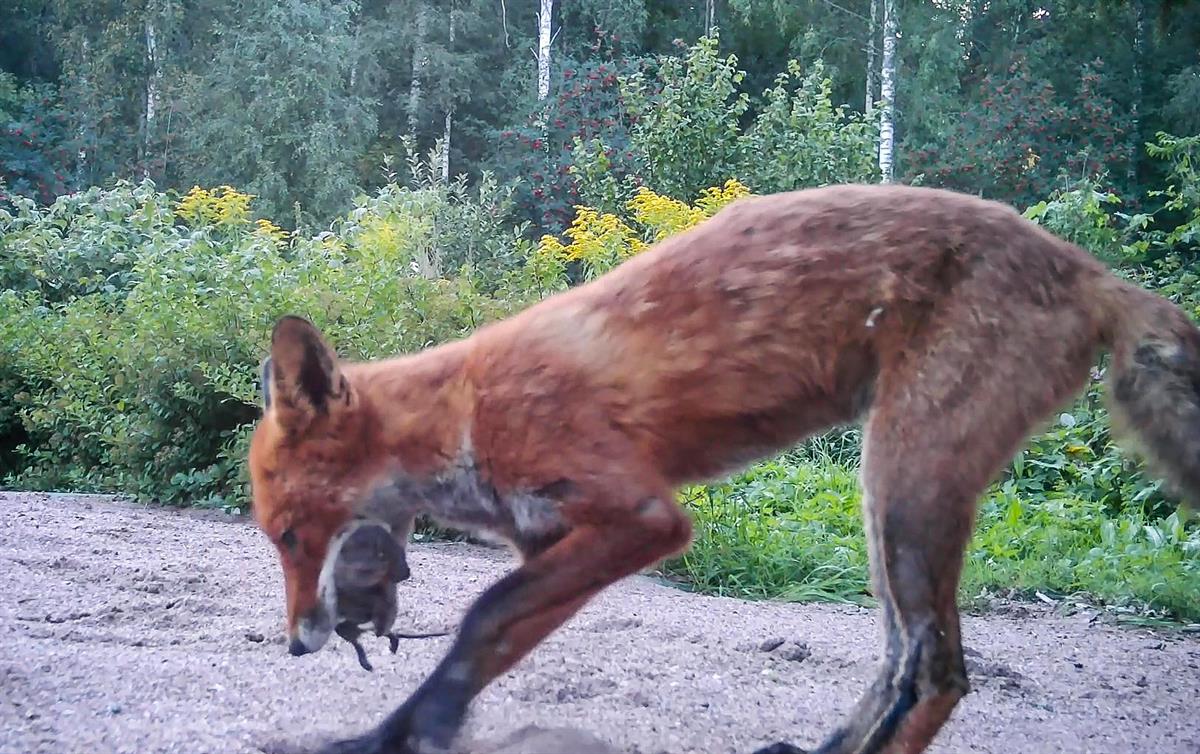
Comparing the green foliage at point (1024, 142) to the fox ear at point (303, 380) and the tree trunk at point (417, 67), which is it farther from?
the fox ear at point (303, 380)

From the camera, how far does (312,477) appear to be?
146 inches

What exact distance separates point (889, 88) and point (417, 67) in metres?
12.0

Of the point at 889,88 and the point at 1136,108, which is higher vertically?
the point at 889,88

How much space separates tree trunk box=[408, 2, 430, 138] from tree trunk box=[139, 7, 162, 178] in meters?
5.76

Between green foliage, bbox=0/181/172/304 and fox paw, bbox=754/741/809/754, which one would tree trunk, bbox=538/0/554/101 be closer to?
green foliage, bbox=0/181/172/304

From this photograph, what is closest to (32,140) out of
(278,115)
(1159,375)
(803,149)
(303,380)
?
(278,115)

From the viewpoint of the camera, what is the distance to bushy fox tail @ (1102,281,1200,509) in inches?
142

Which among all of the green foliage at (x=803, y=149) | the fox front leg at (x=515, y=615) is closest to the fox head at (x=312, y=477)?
the fox front leg at (x=515, y=615)

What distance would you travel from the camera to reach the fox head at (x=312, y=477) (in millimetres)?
3699

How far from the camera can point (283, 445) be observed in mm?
3748

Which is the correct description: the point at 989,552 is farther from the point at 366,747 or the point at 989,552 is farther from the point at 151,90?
the point at 151,90

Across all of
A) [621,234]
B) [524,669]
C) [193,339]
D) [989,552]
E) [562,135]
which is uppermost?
[562,135]

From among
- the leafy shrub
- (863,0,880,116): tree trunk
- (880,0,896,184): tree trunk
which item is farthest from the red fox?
(863,0,880,116): tree trunk

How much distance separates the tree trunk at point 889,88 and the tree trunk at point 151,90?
629 inches
